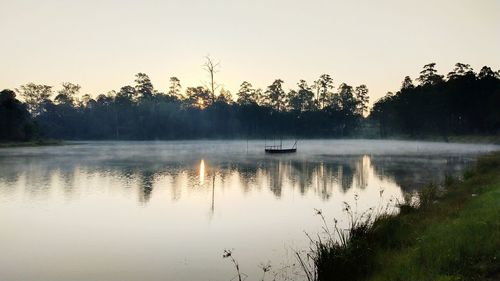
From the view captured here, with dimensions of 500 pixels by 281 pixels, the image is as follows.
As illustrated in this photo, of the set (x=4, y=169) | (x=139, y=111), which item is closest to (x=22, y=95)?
(x=139, y=111)

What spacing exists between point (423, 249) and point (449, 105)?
106232 mm

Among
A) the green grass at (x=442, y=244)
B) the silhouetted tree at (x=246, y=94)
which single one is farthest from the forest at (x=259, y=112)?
the green grass at (x=442, y=244)

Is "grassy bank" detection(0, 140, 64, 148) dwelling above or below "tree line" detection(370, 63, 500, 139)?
below

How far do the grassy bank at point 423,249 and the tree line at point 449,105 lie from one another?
9355 centimetres

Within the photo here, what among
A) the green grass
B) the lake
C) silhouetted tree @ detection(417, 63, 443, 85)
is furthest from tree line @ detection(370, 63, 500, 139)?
the green grass

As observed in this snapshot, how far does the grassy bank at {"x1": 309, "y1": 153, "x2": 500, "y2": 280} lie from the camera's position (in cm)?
884

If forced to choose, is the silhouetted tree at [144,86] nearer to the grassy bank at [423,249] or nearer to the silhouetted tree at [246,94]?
the silhouetted tree at [246,94]

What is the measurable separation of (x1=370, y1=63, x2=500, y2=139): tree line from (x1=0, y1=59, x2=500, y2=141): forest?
9.5 inches

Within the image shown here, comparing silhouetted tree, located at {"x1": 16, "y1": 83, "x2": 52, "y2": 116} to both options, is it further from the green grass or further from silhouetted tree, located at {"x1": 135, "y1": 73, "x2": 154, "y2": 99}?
the green grass

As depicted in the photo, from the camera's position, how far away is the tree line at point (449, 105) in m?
99.6

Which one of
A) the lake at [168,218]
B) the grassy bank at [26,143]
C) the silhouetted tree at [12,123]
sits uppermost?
the silhouetted tree at [12,123]

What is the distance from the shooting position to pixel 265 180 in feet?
108

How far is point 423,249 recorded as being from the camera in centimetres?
1036

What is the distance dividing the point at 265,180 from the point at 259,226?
611 inches
